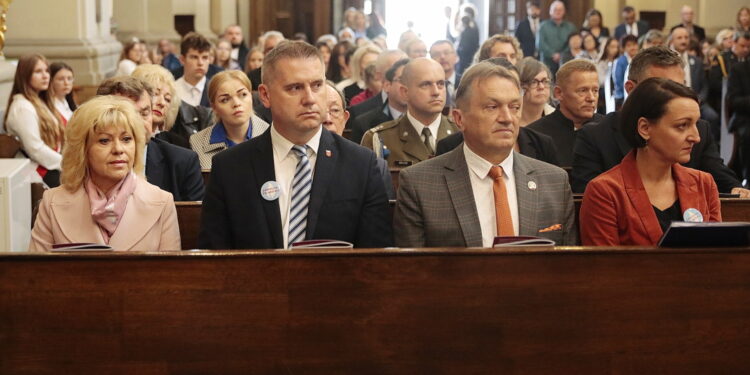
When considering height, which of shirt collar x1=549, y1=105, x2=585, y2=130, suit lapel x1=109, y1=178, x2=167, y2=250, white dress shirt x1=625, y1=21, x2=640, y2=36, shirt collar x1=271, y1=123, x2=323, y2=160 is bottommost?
suit lapel x1=109, y1=178, x2=167, y2=250

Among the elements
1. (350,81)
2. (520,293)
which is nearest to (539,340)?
(520,293)

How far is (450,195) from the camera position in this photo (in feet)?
14.0

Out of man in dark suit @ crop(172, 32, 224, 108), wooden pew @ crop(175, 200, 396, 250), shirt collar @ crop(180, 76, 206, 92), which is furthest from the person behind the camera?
shirt collar @ crop(180, 76, 206, 92)

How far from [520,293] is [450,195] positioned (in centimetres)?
66

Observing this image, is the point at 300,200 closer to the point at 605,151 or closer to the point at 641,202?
the point at 641,202

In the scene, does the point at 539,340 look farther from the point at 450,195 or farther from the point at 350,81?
the point at 350,81

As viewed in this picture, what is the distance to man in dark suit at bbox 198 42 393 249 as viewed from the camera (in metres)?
4.22

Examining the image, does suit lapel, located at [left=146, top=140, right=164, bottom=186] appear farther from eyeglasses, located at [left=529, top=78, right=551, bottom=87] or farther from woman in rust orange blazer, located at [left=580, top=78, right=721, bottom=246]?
eyeglasses, located at [left=529, top=78, right=551, bottom=87]

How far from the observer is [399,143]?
22.1 feet

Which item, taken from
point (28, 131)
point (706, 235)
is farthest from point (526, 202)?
point (28, 131)

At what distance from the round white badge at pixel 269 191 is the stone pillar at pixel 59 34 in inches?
352

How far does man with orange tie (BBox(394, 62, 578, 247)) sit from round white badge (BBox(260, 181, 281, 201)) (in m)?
0.45

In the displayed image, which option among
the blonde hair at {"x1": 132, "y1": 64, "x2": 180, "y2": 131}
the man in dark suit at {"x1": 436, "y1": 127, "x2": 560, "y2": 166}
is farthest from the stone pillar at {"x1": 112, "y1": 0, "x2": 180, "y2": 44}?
the man in dark suit at {"x1": 436, "y1": 127, "x2": 560, "y2": 166}

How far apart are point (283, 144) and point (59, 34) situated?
9.14 m
